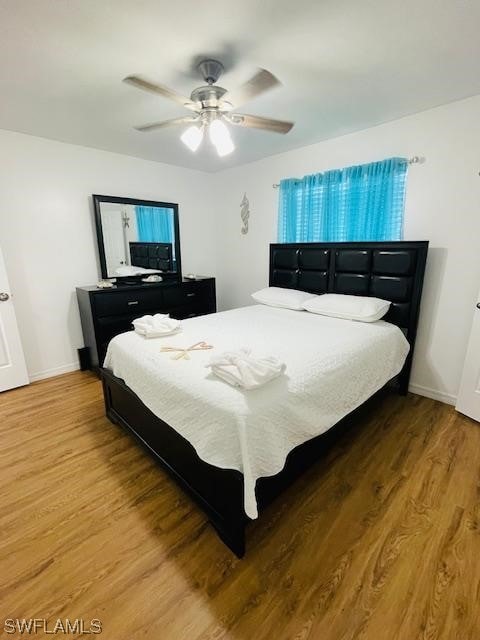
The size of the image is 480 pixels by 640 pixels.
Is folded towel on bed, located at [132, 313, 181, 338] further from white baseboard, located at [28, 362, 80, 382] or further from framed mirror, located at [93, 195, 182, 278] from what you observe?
white baseboard, located at [28, 362, 80, 382]

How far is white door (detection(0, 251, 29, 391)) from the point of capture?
2801 millimetres

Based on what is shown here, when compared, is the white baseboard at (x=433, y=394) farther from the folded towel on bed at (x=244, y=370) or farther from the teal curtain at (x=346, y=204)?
the folded towel on bed at (x=244, y=370)

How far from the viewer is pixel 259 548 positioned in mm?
1406

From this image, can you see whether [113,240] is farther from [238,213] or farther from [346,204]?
[346,204]

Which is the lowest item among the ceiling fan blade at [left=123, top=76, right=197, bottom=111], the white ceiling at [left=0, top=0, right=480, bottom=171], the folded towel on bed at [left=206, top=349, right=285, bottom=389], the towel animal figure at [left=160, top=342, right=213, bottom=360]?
the towel animal figure at [left=160, top=342, right=213, bottom=360]

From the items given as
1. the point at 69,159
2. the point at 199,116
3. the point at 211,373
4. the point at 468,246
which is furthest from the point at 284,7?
the point at 69,159

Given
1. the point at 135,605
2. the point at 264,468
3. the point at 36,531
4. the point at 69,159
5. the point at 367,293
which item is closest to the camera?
the point at 135,605

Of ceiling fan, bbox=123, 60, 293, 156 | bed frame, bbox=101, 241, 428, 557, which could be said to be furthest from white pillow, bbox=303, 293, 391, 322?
ceiling fan, bbox=123, 60, 293, 156

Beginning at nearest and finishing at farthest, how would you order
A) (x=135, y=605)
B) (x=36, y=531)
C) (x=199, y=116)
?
(x=135, y=605) < (x=36, y=531) < (x=199, y=116)

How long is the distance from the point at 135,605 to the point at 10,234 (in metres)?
3.24

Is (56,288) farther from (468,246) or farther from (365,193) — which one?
(468,246)

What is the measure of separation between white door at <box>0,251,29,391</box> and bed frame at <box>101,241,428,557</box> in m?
1.31

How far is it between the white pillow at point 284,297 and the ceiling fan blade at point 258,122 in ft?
5.18

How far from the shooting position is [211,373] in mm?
1586
